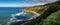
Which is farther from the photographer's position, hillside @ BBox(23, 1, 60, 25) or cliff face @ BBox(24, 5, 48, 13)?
cliff face @ BBox(24, 5, 48, 13)

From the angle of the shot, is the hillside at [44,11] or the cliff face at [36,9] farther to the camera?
the cliff face at [36,9]

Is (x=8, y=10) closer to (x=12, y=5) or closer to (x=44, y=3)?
(x=12, y=5)

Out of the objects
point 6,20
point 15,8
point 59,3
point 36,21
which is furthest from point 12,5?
point 59,3

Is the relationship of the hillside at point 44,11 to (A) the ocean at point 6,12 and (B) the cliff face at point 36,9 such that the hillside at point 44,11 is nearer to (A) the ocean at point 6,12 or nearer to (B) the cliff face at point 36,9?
(B) the cliff face at point 36,9

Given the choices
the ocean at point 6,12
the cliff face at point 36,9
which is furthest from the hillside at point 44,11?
the ocean at point 6,12

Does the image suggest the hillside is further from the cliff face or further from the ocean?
the ocean

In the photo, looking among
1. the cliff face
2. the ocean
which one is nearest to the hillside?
the cliff face

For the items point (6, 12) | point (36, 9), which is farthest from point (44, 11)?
point (6, 12)

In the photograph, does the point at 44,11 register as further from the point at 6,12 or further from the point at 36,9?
the point at 6,12
